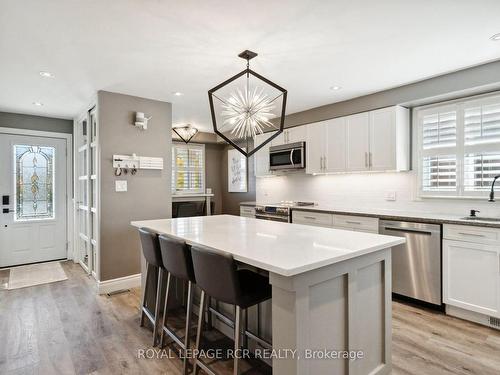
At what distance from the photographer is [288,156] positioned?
4.78m

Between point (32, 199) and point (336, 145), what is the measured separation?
16.1 feet

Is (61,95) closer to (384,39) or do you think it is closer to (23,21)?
(23,21)

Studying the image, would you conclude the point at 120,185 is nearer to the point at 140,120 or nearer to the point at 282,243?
the point at 140,120

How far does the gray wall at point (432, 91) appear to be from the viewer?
291cm

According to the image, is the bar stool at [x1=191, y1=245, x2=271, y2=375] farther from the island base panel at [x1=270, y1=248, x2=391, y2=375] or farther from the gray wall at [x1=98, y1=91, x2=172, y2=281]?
the gray wall at [x1=98, y1=91, x2=172, y2=281]

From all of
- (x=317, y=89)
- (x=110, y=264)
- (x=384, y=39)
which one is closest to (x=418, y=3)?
(x=384, y=39)

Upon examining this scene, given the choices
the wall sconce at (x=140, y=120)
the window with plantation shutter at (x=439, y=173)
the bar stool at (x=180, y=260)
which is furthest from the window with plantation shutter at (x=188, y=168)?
the window with plantation shutter at (x=439, y=173)

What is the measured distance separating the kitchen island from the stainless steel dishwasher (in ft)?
4.49

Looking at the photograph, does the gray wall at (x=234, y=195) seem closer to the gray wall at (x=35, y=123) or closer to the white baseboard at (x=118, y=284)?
the white baseboard at (x=118, y=284)

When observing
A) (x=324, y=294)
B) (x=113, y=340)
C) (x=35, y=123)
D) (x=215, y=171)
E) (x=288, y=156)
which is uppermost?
(x=35, y=123)

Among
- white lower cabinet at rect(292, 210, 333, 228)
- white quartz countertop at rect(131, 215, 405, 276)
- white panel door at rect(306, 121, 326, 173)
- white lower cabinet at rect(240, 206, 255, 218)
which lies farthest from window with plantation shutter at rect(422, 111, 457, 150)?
white lower cabinet at rect(240, 206, 255, 218)

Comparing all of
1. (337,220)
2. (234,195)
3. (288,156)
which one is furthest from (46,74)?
(234,195)

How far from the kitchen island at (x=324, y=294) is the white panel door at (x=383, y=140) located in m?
1.85

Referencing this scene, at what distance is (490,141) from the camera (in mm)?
3059
